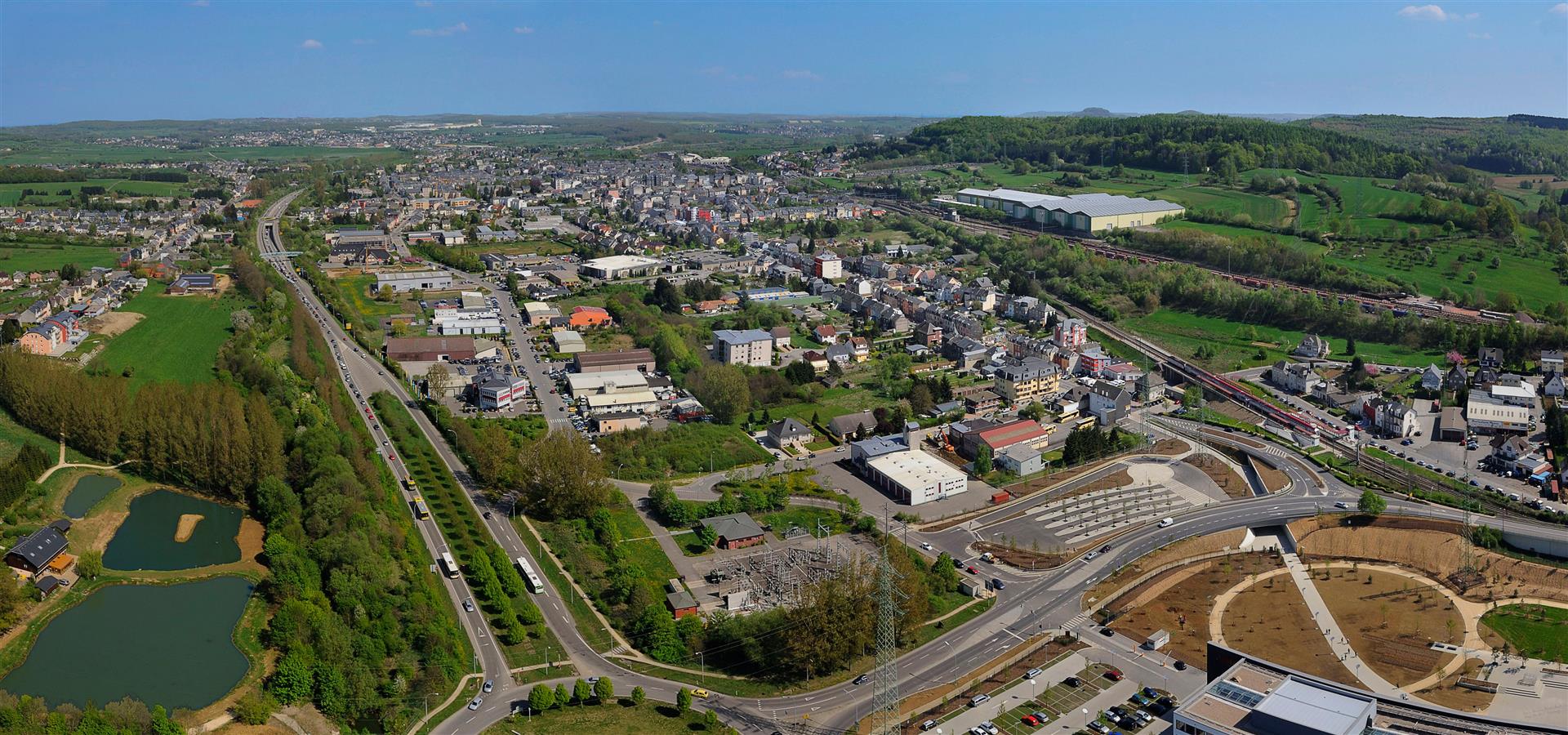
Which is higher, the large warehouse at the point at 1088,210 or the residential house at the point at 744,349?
the large warehouse at the point at 1088,210

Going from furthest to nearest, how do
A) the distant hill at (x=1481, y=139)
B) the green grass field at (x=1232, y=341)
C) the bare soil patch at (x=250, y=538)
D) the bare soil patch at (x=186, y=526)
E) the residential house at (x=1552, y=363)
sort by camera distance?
the distant hill at (x=1481, y=139), the green grass field at (x=1232, y=341), the residential house at (x=1552, y=363), the bare soil patch at (x=186, y=526), the bare soil patch at (x=250, y=538)

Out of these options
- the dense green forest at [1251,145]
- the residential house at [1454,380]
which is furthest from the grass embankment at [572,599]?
the dense green forest at [1251,145]

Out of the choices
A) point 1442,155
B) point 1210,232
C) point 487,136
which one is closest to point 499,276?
point 1210,232

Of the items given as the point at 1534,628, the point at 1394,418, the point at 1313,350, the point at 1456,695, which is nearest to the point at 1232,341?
the point at 1313,350

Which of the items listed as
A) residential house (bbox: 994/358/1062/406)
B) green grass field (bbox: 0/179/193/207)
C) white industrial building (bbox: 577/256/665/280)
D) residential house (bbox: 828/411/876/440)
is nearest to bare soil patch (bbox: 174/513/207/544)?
residential house (bbox: 828/411/876/440)

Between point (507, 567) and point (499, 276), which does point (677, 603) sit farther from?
point (499, 276)

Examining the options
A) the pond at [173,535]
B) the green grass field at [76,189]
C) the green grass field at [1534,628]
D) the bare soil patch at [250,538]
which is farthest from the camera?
the green grass field at [76,189]

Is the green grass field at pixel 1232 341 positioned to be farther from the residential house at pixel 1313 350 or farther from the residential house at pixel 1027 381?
the residential house at pixel 1027 381
